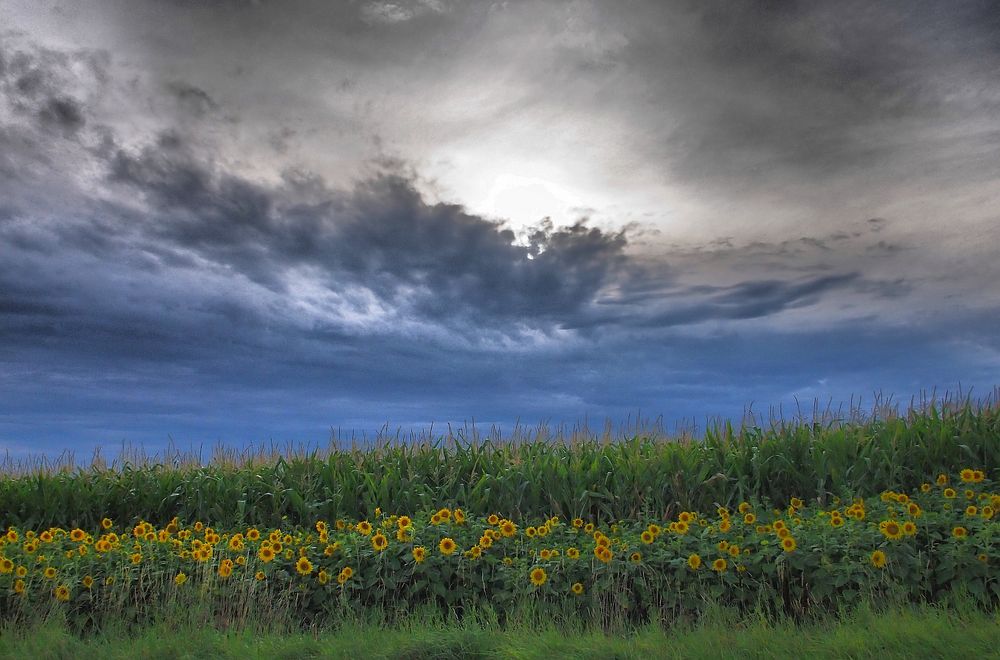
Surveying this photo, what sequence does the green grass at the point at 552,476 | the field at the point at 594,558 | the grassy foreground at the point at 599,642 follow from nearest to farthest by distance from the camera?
the grassy foreground at the point at 599,642
the field at the point at 594,558
the green grass at the point at 552,476

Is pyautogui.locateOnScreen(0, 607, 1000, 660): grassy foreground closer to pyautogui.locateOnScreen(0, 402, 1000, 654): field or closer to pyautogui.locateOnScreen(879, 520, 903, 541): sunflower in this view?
pyautogui.locateOnScreen(0, 402, 1000, 654): field

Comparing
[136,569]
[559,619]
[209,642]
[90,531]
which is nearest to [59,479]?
[90,531]

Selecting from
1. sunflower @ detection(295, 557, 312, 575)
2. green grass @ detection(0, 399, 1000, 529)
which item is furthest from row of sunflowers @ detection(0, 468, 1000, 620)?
green grass @ detection(0, 399, 1000, 529)

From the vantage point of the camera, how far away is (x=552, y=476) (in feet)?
33.6

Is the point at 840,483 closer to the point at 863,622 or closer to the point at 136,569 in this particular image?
the point at 863,622

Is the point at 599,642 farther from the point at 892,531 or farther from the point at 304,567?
the point at 304,567

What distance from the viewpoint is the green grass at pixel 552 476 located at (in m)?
10.0

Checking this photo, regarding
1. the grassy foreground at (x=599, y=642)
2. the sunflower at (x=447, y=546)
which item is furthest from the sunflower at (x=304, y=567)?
the sunflower at (x=447, y=546)

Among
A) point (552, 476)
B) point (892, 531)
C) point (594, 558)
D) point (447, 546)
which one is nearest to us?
point (892, 531)

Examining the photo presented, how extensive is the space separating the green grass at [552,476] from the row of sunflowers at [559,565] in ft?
5.80

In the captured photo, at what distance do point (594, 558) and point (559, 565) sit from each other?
0.33 meters

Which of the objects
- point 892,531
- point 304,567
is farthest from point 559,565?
point 892,531

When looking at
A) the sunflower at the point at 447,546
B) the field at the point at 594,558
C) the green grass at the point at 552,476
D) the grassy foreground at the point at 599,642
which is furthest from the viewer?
the green grass at the point at 552,476

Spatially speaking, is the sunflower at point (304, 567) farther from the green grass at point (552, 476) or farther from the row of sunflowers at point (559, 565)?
the green grass at point (552, 476)
